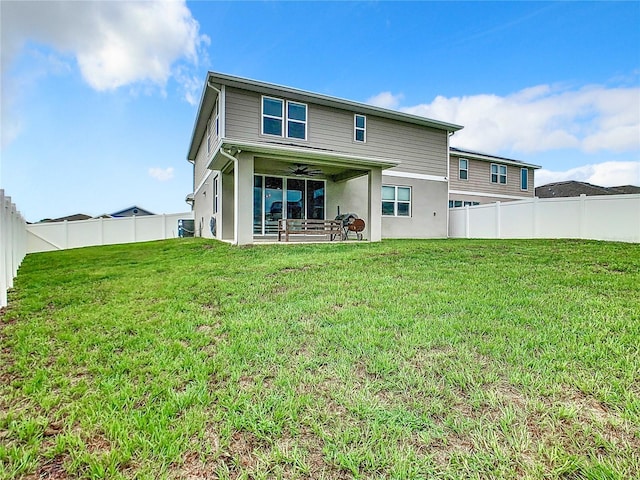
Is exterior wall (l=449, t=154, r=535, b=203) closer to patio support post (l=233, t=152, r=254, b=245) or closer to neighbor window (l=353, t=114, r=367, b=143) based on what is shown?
neighbor window (l=353, t=114, r=367, b=143)

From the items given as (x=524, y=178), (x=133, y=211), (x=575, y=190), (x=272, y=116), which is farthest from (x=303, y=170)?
(x=133, y=211)

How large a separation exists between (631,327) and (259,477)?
3.59 metres

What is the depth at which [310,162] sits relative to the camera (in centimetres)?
1084

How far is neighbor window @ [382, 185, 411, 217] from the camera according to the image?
14.4 m

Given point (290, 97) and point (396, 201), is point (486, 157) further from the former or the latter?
point (290, 97)

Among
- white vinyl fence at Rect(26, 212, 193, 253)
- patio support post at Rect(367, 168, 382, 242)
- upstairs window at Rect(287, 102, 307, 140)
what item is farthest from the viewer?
white vinyl fence at Rect(26, 212, 193, 253)

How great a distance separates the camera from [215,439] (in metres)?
1.87

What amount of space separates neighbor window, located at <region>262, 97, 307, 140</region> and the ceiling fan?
1130mm

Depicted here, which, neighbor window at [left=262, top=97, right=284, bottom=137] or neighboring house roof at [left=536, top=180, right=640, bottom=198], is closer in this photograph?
neighbor window at [left=262, top=97, right=284, bottom=137]

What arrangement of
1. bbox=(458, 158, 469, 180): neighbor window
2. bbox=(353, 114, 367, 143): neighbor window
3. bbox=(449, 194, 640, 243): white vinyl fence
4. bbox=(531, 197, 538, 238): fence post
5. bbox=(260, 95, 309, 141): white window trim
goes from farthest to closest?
bbox=(458, 158, 469, 180): neighbor window
bbox=(353, 114, 367, 143): neighbor window
bbox=(531, 197, 538, 238): fence post
bbox=(260, 95, 309, 141): white window trim
bbox=(449, 194, 640, 243): white vinyl fence

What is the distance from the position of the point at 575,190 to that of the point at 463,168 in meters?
15.4

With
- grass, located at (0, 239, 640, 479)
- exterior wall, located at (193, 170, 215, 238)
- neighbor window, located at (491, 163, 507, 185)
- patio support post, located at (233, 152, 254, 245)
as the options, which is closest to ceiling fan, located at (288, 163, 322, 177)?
patio support post, located at (233, 152, 254, 245)

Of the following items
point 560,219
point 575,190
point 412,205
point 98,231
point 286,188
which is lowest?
point 98,231

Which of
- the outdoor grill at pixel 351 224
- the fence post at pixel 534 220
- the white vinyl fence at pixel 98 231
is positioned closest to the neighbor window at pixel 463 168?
the fence post at pixel 534 220
